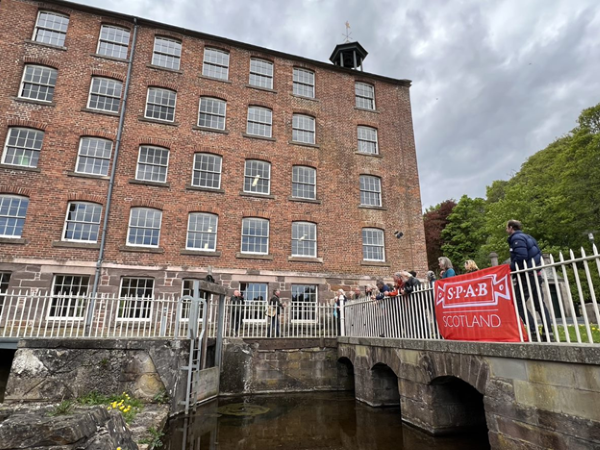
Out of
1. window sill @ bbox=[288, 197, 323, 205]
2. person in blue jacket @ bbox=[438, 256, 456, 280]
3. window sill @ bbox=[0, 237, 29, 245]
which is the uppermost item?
window sill @ bbox=[288, 197, 323, 205]

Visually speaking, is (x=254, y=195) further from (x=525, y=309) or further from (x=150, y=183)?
(x=525, y=309)

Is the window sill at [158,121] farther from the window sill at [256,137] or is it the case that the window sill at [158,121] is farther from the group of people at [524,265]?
the group of people at [524,265]

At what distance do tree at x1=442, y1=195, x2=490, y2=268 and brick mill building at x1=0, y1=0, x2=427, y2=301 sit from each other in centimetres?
1724

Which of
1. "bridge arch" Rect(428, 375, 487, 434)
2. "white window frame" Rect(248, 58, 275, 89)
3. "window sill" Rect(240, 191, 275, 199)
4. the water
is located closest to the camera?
the water

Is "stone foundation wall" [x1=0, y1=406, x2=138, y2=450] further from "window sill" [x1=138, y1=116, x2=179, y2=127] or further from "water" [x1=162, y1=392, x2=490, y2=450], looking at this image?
"window sill" [x1=138, y1=116, x2=179, y2=127]

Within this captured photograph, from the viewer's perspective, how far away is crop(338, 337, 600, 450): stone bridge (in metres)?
4.14

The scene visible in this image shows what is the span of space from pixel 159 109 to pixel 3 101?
20.7 feet

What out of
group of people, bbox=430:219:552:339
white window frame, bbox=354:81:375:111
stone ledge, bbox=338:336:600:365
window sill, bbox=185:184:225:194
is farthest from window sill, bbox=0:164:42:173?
group of people, bbox=430:219:552:339

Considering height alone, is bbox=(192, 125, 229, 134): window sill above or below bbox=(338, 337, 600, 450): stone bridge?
above

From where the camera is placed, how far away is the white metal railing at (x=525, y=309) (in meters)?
4.35

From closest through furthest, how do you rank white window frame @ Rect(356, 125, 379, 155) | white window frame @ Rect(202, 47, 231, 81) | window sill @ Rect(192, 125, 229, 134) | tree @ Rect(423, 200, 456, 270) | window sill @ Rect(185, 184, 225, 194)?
window sill @ Rect(185, 184, 225, 194) < window sill @ Rect(192, 125, 229, 134) < white window frame @ Rect(202, 47, 231, 81) < white window frame @ Rect(356, 125, 379, 155) < tree @ Rect(423, 200, 456, 270)

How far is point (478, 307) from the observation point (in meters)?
5.85

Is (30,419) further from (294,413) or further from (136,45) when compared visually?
(136,45)

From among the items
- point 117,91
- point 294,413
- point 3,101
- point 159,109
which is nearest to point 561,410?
point 294,413
